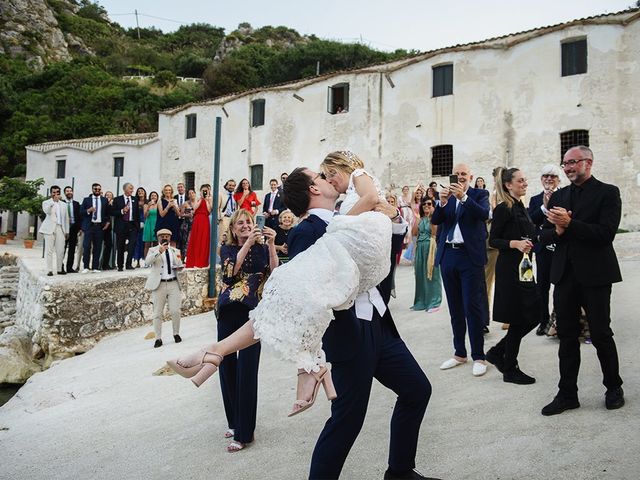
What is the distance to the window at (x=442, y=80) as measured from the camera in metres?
23.4

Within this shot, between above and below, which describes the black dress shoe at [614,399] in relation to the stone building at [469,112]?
below

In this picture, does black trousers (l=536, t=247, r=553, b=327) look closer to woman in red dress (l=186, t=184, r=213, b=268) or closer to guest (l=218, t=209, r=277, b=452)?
guest (l=218, t=209, r=277, b=452)

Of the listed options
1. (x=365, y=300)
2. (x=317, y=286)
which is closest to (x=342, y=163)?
(x=365, y=300)

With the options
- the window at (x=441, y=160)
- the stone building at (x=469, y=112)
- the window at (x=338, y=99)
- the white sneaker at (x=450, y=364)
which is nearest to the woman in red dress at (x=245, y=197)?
the white sneaker at (x=450, y=364)

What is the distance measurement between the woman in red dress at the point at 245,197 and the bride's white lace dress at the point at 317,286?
10.3 meters

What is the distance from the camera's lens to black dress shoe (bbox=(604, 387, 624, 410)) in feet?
13.2

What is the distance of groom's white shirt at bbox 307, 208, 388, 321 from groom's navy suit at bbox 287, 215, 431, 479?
1.0 inches

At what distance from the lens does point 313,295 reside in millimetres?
2330

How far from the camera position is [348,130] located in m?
26.1

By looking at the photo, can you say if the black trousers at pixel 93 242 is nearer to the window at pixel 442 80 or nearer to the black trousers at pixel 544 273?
the black trousers at pixel 544 273

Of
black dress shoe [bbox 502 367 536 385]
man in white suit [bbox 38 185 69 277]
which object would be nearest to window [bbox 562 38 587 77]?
man in white suit [bbox 38 185 69 277]

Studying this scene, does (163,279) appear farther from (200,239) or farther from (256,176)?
(256,176)

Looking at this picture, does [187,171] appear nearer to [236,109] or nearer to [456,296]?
[236,109]

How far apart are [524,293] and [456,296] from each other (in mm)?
771
